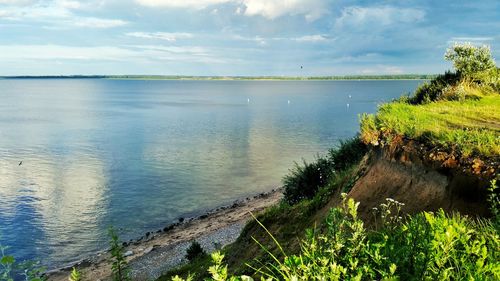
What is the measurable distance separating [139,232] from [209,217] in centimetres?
644

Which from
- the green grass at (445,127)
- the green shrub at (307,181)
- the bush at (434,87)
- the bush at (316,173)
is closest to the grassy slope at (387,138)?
the green grass at (445,127)

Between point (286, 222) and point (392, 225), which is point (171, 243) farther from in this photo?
point (392, 225)

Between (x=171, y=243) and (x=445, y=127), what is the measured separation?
2482 cm

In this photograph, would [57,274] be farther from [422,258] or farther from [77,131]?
[77,131]

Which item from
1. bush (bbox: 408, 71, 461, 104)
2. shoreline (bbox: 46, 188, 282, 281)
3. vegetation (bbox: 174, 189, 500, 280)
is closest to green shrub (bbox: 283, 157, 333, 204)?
shoreline (bbox: 46, 188, 282, 281)

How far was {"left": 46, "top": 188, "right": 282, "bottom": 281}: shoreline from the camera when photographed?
2834 centimetres

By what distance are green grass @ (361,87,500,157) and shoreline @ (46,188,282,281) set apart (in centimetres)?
1192

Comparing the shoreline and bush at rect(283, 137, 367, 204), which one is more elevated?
bush at rect(283, 137, 367, 204)

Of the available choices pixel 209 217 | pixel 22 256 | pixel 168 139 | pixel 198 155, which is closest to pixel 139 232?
pixel 209 217

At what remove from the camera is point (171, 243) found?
33531mm

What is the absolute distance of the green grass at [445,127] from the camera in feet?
35.9

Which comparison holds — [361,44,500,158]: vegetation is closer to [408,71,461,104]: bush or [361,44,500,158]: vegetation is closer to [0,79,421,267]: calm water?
[408,71,461,104]: bush

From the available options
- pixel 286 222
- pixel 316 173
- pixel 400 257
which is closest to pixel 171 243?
pixel 316 173

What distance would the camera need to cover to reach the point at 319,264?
483 cm
